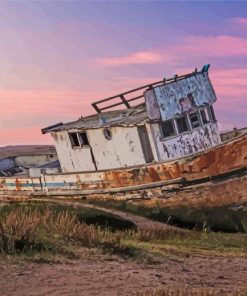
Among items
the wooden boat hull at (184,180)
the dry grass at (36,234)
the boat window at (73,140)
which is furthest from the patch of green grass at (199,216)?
the dry grass at (36,234)

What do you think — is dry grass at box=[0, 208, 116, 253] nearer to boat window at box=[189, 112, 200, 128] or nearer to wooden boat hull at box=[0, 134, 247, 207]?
wooden boat hull at box=[0, 134, 247, 207]

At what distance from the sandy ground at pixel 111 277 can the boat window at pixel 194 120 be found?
10440mm

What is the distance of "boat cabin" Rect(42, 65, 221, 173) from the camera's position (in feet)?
60.7

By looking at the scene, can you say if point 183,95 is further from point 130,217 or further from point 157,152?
point 130,217

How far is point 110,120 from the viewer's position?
19922 millimetres

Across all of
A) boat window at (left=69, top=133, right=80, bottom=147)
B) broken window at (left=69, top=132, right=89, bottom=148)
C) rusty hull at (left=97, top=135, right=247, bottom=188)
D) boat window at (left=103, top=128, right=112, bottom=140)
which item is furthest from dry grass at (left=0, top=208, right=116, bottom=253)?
boat window at (left=69, top=133, right=80, bottom=147)

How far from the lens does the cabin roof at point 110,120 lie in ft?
61.5

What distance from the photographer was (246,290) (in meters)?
7.39

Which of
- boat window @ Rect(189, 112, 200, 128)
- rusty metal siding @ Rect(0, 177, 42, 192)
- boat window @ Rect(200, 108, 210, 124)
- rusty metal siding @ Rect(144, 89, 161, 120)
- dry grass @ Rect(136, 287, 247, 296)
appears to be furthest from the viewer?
rusty metal siding @ Rect(0, 177, 42, 192)

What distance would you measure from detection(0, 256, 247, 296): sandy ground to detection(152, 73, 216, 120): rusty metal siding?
9.66 metres

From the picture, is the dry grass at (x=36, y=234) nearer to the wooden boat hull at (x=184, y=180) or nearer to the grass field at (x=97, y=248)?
the grass field at (x=97, y=248)

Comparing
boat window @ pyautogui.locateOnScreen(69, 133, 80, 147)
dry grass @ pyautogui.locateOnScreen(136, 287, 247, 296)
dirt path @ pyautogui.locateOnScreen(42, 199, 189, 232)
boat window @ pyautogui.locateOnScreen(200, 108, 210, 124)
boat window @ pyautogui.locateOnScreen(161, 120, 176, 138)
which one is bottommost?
dry grass @ pyautogui.locateOnScreen(136, 287, 247, 296)

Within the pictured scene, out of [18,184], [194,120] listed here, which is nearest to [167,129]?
[194,120]

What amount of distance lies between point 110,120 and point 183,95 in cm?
286
